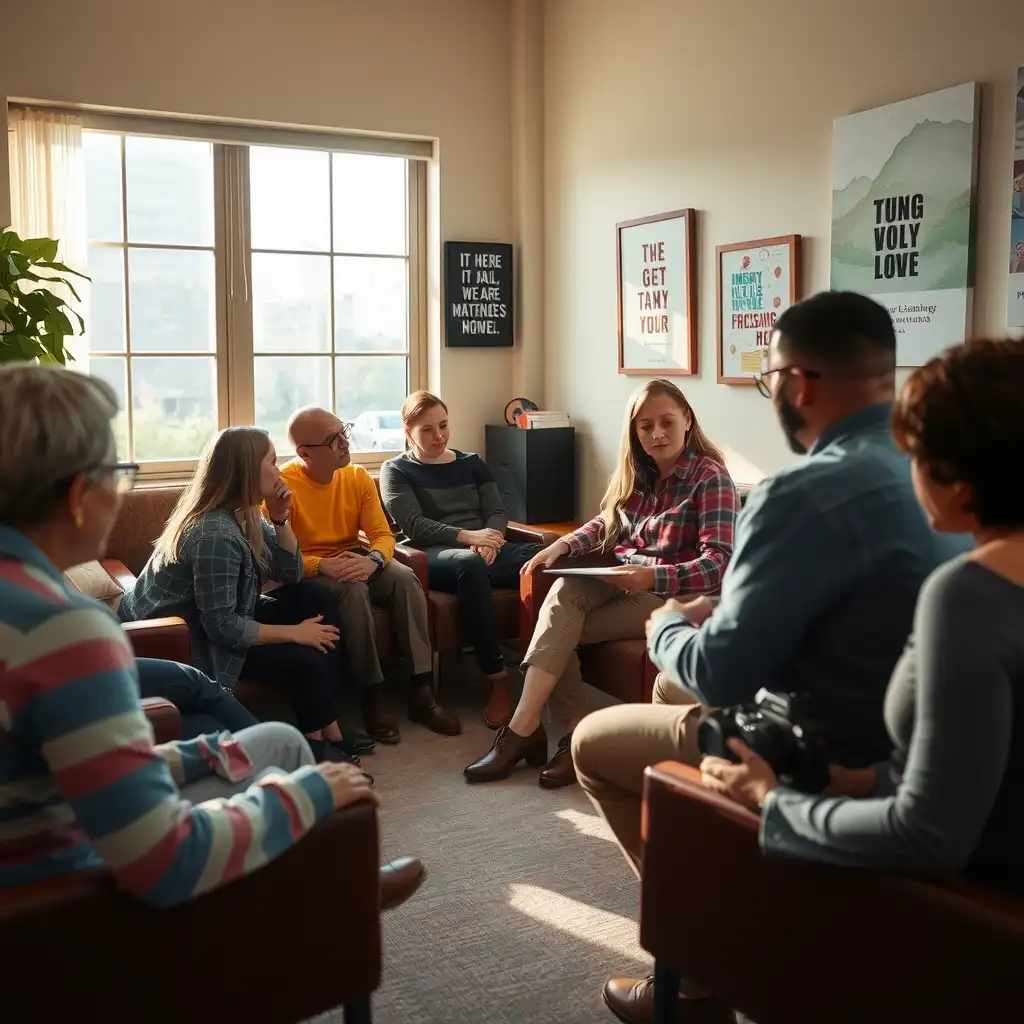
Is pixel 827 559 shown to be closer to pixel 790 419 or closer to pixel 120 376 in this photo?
pixel 790 419

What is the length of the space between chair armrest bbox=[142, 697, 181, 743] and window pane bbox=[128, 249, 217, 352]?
2.94 meters

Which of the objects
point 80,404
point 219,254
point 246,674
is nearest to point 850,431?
point 80,404

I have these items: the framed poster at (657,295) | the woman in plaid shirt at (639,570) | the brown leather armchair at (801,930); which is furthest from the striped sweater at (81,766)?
the framed poster at (657,295)

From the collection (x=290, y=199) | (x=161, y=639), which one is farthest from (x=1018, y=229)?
(x=290, y=199)

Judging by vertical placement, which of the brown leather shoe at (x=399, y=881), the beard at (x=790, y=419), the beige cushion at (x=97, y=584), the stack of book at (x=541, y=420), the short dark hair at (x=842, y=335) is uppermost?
the short dark hair at (x=842, y=335)

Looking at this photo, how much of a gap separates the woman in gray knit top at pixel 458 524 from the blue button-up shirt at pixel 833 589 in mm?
2389

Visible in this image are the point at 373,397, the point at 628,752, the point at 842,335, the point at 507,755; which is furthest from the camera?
the point at 373,397

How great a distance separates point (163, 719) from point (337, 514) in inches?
75.0

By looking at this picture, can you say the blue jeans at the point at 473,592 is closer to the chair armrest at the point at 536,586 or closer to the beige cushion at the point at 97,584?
the chair armrest at the point at 536,586

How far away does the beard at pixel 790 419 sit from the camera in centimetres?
187

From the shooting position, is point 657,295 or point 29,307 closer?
point 29,307

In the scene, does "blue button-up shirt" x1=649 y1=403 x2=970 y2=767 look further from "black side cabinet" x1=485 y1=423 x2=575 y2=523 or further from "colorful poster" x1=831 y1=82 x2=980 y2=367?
"black side cabinet" x1=485 y1=423 x2=575 y2=523

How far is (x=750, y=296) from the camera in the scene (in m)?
4.19

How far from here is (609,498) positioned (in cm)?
383
